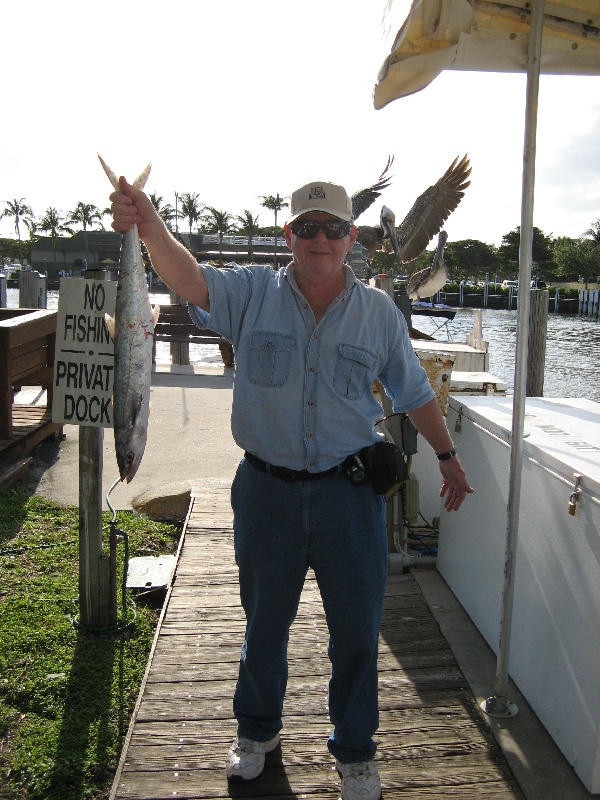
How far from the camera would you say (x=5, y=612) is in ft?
12.8

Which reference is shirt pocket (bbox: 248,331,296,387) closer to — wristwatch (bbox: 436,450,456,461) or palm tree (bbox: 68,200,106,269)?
wristwatch (bbox: 436,450,456,461)

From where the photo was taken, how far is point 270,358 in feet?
7.71

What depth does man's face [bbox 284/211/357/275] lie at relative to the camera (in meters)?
2.33

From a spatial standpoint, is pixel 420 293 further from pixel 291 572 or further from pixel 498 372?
pixel 498 372

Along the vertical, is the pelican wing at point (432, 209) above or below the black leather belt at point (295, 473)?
above

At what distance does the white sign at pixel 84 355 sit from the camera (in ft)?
10.7

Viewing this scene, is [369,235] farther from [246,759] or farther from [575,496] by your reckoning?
[246,759]

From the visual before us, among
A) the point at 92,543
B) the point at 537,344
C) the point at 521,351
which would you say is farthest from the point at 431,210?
the point at 92,543

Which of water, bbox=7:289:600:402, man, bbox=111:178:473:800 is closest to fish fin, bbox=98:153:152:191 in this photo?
man, bbox=111:178:473:800

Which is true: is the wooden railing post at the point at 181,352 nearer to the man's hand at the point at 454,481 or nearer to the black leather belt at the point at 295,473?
the man's hand at the point at 454,481

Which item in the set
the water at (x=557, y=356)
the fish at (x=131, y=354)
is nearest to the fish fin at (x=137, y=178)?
the fish at (x=131, y=354)

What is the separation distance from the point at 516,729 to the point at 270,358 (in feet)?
5.70

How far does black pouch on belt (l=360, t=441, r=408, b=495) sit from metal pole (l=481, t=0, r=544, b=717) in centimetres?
57

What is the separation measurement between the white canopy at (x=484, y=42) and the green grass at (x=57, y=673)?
2.85 m
